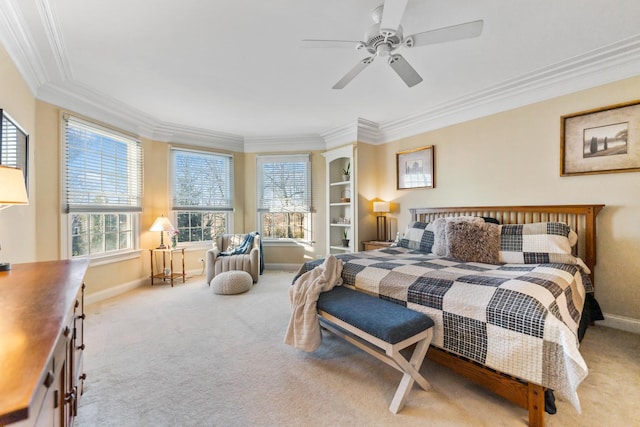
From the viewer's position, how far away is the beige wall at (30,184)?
2.16 m

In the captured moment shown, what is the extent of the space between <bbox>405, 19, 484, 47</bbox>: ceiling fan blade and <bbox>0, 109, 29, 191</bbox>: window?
2984 mm

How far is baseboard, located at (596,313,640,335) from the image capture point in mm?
2559

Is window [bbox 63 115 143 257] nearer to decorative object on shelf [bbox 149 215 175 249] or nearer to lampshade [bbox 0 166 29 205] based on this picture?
decorative object on shelf [bbox 149 215 175 249]

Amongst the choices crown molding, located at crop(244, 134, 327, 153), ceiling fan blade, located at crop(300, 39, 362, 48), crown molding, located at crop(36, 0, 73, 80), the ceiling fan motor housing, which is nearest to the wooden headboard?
the ceiling fan motor housing

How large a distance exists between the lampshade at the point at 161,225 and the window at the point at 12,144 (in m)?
1.78

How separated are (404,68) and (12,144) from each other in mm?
3211

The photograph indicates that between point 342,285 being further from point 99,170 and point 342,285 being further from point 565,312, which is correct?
point 99,170

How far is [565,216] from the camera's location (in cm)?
291

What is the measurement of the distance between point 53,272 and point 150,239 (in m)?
3.06

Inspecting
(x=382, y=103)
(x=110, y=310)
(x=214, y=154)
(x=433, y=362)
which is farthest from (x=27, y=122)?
(x=433, y=362)

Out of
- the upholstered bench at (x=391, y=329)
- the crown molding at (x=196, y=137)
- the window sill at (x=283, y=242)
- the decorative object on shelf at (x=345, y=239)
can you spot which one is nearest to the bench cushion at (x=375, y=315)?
the upholstered bench at (x=391, y=329)

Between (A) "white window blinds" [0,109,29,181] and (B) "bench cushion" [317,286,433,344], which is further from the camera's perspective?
(A) "white window blinds" [0,109,29,181]

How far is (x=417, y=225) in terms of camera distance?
11.9ft

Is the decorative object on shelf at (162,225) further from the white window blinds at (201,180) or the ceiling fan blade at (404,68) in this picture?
the ceiling fan blade at (404,68)
